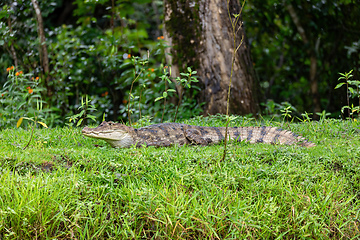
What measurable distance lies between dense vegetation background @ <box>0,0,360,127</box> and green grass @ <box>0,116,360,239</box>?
10.5 feet

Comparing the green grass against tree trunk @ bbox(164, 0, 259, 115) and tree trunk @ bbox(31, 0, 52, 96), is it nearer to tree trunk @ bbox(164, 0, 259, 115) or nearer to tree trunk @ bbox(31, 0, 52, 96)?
tree trunk @ bbox(164, 0, 259, 115)

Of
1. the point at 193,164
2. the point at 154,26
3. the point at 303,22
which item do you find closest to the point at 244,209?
the point at 193,164

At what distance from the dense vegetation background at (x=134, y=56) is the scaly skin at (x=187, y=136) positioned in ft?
6.62

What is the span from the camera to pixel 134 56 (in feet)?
23.8

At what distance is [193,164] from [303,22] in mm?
8297

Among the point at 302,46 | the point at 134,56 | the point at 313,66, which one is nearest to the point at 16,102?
the point at 134,56

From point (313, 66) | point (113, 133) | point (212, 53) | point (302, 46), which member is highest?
point (212, 53)

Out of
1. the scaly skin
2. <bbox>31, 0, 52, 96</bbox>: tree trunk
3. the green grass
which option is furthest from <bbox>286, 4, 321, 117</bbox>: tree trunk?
<bbox>31, 0, 52, 96</bbox>: tree trunk

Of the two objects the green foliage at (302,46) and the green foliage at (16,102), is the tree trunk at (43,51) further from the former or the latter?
the green foliage at (302,46)

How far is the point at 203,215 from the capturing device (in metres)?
3.47

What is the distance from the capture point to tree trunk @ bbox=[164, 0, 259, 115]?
754 centimetres

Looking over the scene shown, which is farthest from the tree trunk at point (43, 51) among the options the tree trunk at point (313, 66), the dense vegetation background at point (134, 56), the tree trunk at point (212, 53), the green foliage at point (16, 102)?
the tree trunk at point (313, 66)

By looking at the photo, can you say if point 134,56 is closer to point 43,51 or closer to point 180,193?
point 43,51

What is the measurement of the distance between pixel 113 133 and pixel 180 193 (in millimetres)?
1623
